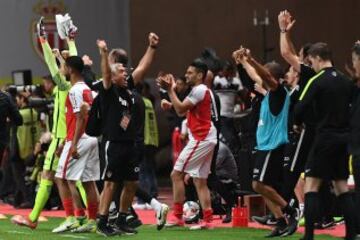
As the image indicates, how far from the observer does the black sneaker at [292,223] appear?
14.3 m

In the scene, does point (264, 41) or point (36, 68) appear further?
point (264, 41)

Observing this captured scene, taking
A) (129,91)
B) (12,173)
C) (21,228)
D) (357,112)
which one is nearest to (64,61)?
(129,91)

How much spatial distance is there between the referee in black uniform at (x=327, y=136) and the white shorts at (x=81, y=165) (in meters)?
3.41

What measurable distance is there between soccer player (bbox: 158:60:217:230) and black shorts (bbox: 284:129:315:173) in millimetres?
1063

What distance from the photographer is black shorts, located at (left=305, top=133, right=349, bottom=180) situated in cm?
1255

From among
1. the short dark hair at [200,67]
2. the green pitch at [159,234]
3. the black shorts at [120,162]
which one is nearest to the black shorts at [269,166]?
the green pitch at [159,234]

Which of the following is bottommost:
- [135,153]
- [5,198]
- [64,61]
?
[5,198]

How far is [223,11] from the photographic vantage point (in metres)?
28.2

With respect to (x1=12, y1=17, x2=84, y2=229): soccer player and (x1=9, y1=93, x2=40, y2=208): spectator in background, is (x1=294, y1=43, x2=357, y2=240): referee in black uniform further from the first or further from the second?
(x1=9, y1=93, x2=40, y2=208): spectator in background

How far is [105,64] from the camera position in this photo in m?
13.9

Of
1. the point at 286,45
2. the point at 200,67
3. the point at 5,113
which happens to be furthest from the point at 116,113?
the point at 5,113

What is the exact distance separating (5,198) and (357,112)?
1119cm

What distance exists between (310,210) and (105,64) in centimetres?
303

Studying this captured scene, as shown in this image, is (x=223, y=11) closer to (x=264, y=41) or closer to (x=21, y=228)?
(x=264, y=41)
